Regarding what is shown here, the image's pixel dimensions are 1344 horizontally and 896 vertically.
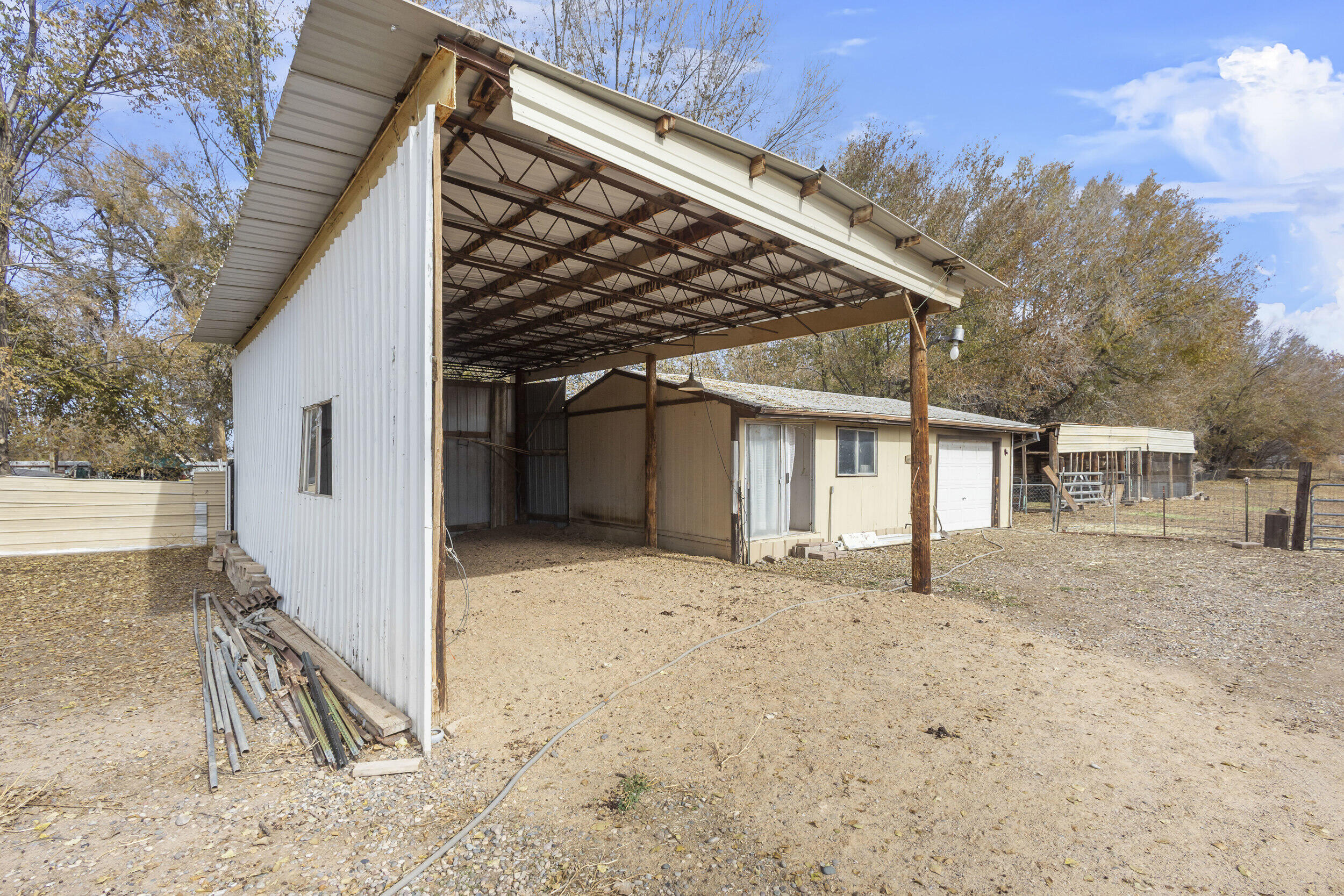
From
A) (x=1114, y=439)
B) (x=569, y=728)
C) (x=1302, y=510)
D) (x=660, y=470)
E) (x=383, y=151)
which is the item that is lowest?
(x=569, y=728)

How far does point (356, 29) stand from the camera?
3.23 m

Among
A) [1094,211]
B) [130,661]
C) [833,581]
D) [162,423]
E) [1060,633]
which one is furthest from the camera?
[1094,211]

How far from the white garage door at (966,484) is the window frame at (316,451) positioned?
11.5 metres

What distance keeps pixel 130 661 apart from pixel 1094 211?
2674cm

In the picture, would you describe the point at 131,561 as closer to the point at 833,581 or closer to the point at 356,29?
the point at 356,29

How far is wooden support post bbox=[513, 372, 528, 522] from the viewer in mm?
14109

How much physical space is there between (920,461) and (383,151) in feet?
20.7

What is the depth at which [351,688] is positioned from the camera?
3859 mm

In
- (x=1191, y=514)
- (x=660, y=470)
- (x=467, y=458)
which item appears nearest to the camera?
(x=660, y=470)

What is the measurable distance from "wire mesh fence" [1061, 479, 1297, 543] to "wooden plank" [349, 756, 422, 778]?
11.8 metres

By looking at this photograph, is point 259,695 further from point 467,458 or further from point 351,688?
point 467,458

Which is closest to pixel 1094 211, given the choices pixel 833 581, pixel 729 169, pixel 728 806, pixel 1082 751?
pixel 833 581

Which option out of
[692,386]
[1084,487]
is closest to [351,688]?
[692,386]

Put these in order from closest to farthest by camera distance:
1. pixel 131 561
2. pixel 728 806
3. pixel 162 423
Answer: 1. pixel 728 806
2. pixel 131 561
3. pixel 162 423
